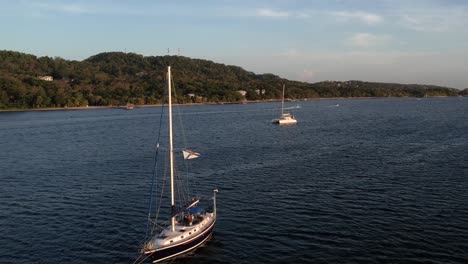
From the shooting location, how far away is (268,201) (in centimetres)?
6150

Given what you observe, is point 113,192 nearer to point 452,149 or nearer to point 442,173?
point 442,173

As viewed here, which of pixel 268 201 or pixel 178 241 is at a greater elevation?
pixel 178 241

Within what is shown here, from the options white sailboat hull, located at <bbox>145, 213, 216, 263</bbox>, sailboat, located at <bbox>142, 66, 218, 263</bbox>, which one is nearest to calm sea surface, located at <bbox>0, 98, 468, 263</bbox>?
white sailboat hull, located at <bbox>145, 213, 216, 263</bbox>

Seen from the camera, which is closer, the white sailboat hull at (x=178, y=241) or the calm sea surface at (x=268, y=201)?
the white sailboat hull at (x=178, y=241)

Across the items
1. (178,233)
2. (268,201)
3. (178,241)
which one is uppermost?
(178,233)

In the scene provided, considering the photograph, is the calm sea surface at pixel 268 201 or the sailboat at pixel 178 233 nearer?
the sailboat at pixel 178 233

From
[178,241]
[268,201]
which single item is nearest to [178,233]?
[178,241]

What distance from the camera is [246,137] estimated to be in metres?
133

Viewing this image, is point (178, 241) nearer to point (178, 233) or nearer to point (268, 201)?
point (178, 233)

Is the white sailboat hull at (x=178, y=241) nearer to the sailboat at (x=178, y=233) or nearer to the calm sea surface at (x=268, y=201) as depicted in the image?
the sailboat at (x=178, y=233)

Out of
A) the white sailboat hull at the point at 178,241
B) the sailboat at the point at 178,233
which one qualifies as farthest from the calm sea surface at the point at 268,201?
the sailboat at the point at 178,233

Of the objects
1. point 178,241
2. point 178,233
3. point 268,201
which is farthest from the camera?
point 268,201

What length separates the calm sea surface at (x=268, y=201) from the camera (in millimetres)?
44906

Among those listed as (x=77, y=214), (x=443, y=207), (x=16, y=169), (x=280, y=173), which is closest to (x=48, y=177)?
(x=16, y=169)
